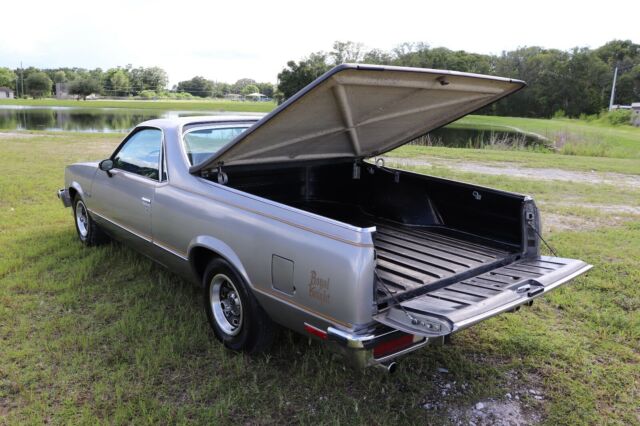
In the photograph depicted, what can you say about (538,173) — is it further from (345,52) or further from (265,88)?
(265,88)

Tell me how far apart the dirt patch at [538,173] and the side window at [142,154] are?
28.9ft

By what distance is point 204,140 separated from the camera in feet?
14.6

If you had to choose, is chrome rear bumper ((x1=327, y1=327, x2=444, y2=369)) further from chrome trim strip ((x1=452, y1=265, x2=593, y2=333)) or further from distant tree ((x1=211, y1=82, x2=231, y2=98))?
distant tree ((x1=211, y1=82, x2=231, y2=98))

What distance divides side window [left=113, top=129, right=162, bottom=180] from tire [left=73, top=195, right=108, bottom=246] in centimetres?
101

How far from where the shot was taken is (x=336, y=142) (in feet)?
15.0

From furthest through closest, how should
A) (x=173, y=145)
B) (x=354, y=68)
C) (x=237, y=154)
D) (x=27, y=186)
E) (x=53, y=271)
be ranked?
(x=27, y=186), (x=53, y=271), (x=173, y=145), (x=237, y=154), (x=354, y=68)

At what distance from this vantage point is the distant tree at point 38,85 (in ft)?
396

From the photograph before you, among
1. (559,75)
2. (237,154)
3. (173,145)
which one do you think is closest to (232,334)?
(237,154)

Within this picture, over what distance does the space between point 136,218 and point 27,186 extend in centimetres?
606

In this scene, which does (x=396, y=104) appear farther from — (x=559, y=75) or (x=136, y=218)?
(x=559, y=75)

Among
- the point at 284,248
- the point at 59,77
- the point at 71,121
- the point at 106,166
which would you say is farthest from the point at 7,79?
the point at 284,248

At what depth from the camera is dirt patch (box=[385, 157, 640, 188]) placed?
1153 centimetres

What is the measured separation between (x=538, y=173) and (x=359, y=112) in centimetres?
1003

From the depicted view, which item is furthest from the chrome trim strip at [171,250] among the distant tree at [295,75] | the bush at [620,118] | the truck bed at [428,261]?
the distant tree at [295,75]
